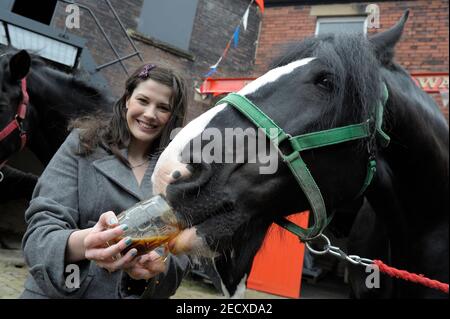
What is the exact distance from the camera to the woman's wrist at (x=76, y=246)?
108cm

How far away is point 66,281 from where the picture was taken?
1129 millimetres

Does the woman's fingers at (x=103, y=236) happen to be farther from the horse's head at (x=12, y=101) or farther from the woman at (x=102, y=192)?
the horse's head at (x=12, y=101)

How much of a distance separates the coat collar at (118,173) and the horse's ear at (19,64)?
0.73 m

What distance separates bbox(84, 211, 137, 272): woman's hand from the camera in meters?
0.92

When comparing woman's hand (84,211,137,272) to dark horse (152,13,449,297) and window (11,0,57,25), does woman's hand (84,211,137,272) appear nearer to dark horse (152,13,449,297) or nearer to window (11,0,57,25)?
dark horse (152,13,449,297)

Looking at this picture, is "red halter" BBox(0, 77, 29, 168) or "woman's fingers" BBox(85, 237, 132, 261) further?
"red halter" BBox(0, 77, 29, 168)

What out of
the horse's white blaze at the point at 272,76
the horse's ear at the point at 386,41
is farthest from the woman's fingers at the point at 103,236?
the horse's ear at the point at 386,41

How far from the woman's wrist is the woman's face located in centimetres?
41

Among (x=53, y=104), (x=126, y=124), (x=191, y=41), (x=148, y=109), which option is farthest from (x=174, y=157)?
(x=53, y=104)

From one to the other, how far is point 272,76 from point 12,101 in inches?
55.5

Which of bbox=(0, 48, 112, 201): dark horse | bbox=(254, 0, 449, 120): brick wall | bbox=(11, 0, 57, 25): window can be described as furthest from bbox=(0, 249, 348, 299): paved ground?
bbox=(254, 0, 449, 120): brick wall

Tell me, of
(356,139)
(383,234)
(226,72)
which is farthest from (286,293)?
(356,139)

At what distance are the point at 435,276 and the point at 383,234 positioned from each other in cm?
35

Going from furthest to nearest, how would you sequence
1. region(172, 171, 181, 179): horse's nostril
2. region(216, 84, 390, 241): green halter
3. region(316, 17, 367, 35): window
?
region(316, 17, 367, 35): window → region(216, 84, 390, 241): green halter → region(172, 171, 181, 179): horse's nostril
